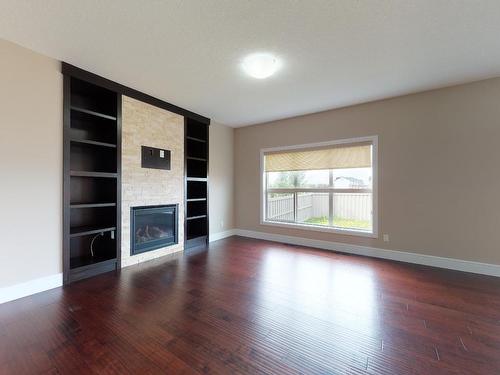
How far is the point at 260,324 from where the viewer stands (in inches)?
79.7

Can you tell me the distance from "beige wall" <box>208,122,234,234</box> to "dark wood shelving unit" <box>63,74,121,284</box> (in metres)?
2.05

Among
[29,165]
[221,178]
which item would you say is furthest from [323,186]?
[29,165]

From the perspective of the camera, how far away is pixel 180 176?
172 inches

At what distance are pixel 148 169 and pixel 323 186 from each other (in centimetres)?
328

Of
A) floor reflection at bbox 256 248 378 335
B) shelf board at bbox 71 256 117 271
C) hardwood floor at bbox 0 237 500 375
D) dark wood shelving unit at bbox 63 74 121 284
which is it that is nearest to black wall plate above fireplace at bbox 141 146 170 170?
dark wood shelving unit at bbox 63 74 121 284

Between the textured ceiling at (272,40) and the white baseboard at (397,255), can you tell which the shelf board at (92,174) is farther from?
the white baseboard at (397,255)

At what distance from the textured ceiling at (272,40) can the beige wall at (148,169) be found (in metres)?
0.55

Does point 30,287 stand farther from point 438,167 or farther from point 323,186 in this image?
point 438,167

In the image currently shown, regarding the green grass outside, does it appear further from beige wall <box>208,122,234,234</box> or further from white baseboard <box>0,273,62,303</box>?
white baseboard <box>0,273,62,303</box>

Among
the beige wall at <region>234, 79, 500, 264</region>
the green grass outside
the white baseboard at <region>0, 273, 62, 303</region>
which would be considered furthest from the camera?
the green grass outside

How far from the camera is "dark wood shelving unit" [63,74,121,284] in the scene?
3203 millimetres

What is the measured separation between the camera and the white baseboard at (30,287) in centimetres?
239

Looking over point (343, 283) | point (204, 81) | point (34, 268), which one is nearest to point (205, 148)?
point (204, 81)

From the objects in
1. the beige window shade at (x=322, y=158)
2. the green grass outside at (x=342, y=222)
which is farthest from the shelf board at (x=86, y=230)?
the green grass outside at (x=342, y=222)
